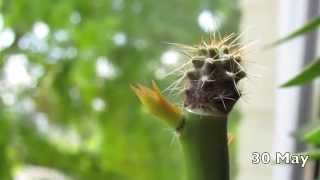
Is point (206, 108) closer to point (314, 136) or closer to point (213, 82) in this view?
point (213, 82)

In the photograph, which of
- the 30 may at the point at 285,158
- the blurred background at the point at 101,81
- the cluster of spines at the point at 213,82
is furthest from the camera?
the blurred background at the point at 101,81

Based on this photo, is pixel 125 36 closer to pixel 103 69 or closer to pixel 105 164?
pixel 103 69

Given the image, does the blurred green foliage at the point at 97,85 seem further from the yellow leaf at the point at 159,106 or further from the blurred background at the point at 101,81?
the yellow leaf at the point at 159,106

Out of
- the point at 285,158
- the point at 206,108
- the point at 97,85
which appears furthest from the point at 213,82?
the point at 97,85

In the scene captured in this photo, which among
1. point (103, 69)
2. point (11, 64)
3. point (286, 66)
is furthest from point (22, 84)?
point (286, 66)

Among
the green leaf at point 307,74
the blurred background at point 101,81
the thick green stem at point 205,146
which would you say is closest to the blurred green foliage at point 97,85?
the blurred background at point 101,81
